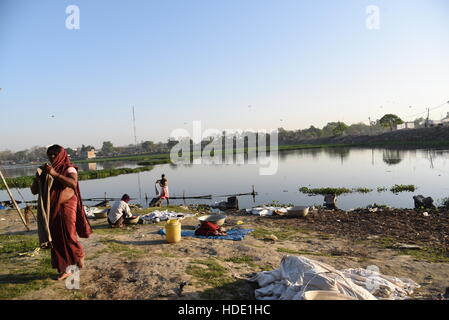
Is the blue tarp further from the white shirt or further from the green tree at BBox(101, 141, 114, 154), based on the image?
the green tree at BBox(101, 141, 114, 154)

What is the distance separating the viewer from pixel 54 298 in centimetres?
397

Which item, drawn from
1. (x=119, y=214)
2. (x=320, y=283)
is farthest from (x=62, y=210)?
(x=119, y=214)

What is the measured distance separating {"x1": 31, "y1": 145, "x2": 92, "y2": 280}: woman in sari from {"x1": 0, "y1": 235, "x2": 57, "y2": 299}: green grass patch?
386 mm

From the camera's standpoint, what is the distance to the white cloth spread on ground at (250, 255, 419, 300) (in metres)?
3.83

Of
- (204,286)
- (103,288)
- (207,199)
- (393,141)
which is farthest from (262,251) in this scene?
(393,141)

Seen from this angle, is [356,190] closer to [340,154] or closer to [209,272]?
[209,272]

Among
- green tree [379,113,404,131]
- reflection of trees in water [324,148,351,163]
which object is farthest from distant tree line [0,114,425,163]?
reflection of trees in water [324,148,351,163]

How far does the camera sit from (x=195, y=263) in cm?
548

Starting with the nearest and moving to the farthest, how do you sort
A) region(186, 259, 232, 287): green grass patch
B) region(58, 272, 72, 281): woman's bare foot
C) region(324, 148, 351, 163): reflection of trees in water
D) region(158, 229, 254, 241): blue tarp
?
region(58, 272, 72, 281): woman's bare foot
region(186, 259, 232, 287): green grass patch
region(158, 229, 254, 241): blue tarp
region(324, 148, 351, 163): reflection of trees in water
